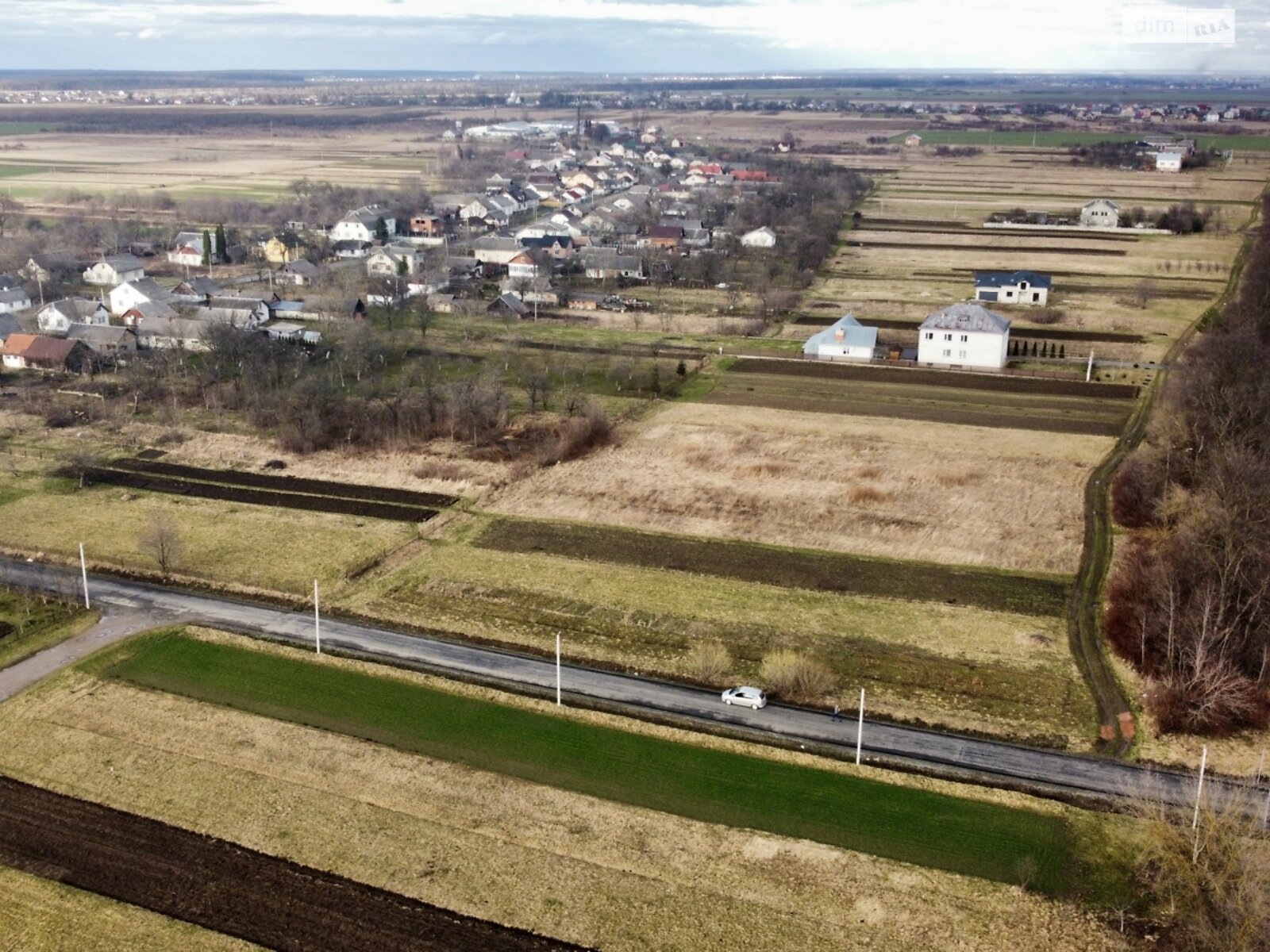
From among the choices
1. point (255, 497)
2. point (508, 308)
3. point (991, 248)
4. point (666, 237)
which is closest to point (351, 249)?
point (666, 237)

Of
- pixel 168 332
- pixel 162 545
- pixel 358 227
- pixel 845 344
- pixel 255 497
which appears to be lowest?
pixel 255 497

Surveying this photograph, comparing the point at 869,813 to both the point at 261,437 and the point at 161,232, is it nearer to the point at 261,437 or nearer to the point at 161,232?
the point at 261,437

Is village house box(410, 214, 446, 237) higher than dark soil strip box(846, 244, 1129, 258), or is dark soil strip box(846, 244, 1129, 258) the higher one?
village house box(410, 214, 446, 237)

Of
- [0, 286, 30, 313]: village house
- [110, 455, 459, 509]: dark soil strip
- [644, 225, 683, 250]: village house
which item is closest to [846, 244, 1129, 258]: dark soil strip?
[644, 225, 683, 250]: village house

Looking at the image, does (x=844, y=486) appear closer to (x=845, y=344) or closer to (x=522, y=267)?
(x=845, y=344)

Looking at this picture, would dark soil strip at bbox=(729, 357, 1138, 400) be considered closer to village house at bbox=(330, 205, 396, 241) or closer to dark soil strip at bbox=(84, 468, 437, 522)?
dark soil strip at bbox=(84, 468, 437, 522)

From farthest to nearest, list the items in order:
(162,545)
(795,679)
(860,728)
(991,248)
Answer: (991,248), (162,545), (795,679), (860,728)
